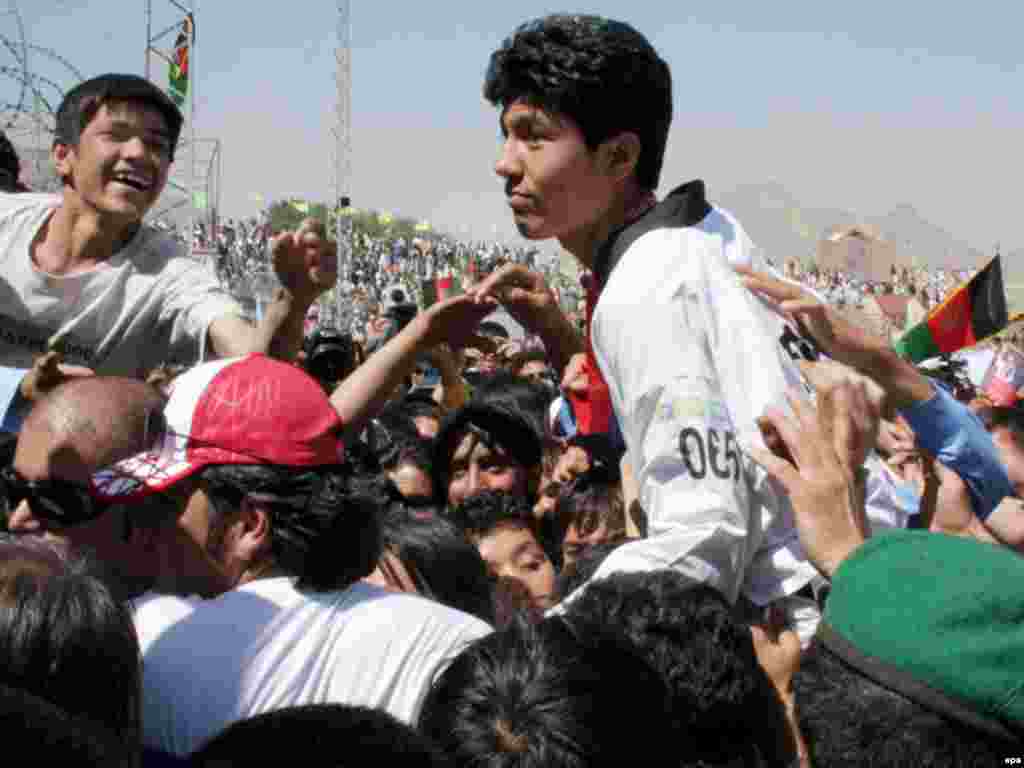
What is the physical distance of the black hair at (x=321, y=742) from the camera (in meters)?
1.35

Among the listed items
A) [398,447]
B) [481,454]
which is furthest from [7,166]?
[481,454]

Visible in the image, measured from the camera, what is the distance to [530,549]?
167 inches

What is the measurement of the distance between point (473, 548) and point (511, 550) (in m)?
0.83

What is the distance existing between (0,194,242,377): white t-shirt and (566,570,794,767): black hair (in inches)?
61.4

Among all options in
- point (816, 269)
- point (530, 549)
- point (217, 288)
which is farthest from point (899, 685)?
point (816, 269)

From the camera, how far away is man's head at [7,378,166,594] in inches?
92.4

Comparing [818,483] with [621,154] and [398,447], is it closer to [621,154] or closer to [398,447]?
[621,154]

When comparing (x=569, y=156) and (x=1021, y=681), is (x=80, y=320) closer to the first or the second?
(x=569, y=156)

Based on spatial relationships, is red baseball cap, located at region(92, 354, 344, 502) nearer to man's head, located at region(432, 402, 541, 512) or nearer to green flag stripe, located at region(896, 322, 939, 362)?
man's head, located at region(432, 402, 541, 512)

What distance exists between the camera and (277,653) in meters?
2.12

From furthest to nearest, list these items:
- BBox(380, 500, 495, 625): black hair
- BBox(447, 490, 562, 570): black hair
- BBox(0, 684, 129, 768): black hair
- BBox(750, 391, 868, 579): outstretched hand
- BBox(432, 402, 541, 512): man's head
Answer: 1. BBox(432, 402, 541, 512): man's head
2. BBox(447, 490, 562, 570): black hair
3. BBox(380, 500, 495, 625): black hair
4. BBox(750, 391, 868, 579): outstretched hand
5. BBox(0, 684, 129, 768): black hair

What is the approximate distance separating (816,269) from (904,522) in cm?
5352

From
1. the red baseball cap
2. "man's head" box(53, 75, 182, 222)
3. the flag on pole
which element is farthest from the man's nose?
the flag on pole

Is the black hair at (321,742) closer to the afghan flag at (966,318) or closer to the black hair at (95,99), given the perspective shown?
the black hair at (95,99)
